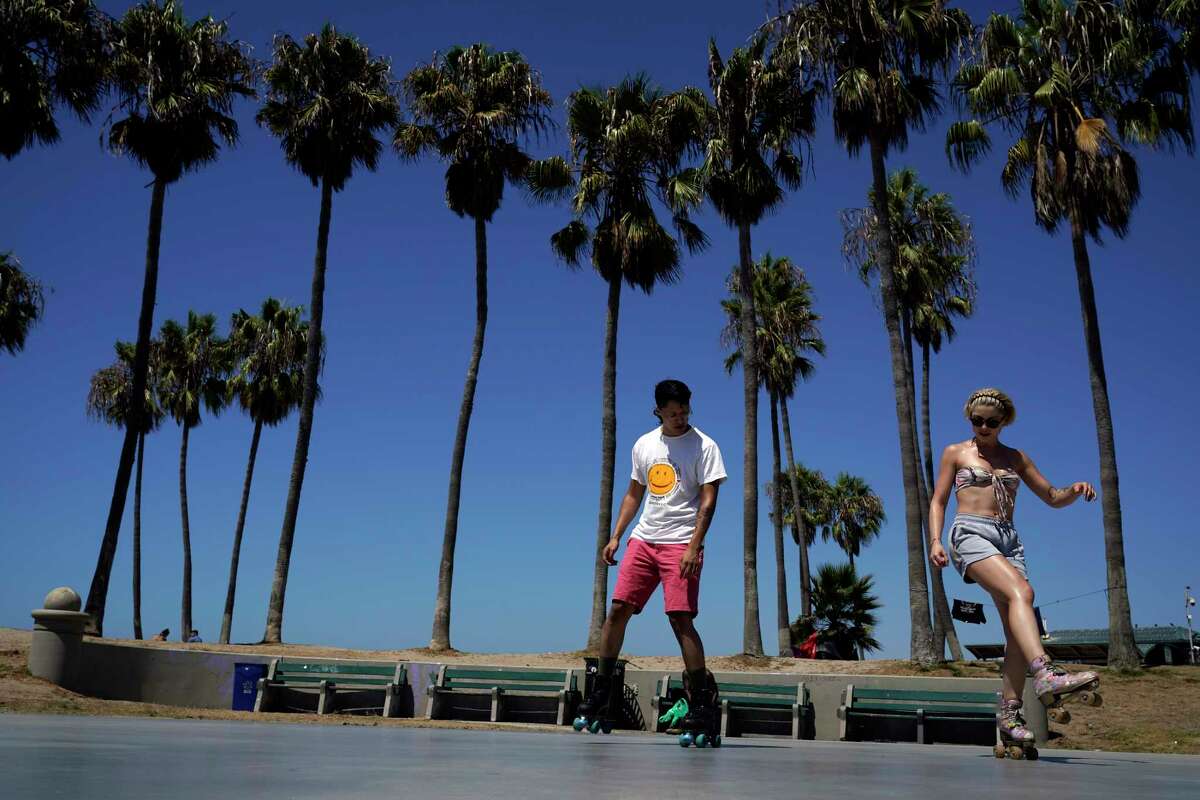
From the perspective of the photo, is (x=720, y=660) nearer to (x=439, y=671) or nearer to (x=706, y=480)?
(x=439, y=671)

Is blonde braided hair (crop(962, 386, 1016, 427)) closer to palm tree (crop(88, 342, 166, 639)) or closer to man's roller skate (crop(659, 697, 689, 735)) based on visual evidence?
man's roller skate (crop(659, 697, 689, 735))

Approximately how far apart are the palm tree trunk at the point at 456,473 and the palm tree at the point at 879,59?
9.15 m

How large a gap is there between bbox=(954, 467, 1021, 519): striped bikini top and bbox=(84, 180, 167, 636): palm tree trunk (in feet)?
62.7

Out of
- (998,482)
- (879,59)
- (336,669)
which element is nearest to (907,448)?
(879,59)

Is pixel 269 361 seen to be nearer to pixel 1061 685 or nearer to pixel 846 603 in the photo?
pixel 846 603

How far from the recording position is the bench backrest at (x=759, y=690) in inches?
454

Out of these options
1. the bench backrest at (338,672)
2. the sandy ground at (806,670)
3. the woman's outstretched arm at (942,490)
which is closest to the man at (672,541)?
the woman's outstretched arm at (942,490)

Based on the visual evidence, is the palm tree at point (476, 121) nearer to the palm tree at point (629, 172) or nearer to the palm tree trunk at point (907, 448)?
the palm tree at point (629, 172)

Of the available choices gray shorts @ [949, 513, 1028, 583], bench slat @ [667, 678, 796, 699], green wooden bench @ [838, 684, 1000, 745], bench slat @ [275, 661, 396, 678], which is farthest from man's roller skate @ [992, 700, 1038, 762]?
bench slat @ [275, 661, 396, 678]

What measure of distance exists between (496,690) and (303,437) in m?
13.4

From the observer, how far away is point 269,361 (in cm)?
3909

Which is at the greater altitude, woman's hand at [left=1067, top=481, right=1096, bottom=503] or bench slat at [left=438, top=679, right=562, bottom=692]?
woman's hand at [left=1067, top=481, right=1096, bottom=503]

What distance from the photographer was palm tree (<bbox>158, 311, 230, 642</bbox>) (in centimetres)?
3956

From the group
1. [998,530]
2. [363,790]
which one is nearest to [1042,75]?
[998,530]
